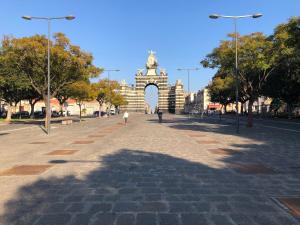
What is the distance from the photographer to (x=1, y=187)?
7762 mm

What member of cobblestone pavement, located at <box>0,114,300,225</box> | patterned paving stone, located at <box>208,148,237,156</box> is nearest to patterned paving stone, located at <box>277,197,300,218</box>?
cobblestone pavement, located at <box>0,114,300,225</box>

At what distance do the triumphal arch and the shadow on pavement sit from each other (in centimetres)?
13284

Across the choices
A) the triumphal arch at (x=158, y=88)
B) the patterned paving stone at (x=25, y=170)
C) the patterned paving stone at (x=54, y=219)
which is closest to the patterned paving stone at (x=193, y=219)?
the patterned paving stone at (x=54, y=219)

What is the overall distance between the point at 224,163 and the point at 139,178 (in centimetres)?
346

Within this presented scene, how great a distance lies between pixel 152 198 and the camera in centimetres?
660

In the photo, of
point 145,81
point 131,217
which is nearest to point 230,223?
point 131,217

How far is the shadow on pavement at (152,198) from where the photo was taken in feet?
17.9

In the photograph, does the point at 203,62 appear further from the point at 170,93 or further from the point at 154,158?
the point at 170,93

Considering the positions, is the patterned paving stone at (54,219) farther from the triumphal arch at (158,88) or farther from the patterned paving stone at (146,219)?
the triumphal arch at (158,88)

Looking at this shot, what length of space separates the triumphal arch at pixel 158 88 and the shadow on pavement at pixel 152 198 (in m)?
133

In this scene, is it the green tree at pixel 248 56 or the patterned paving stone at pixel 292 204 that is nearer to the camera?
the patterned paving stone at pixel 292 204

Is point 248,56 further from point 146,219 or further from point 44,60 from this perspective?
point 146,219

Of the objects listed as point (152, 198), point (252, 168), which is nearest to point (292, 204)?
point (152, 198)

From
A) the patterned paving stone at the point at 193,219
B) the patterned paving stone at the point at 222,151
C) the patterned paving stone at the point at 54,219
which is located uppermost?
the patterned paving stone at the point at 193,219
